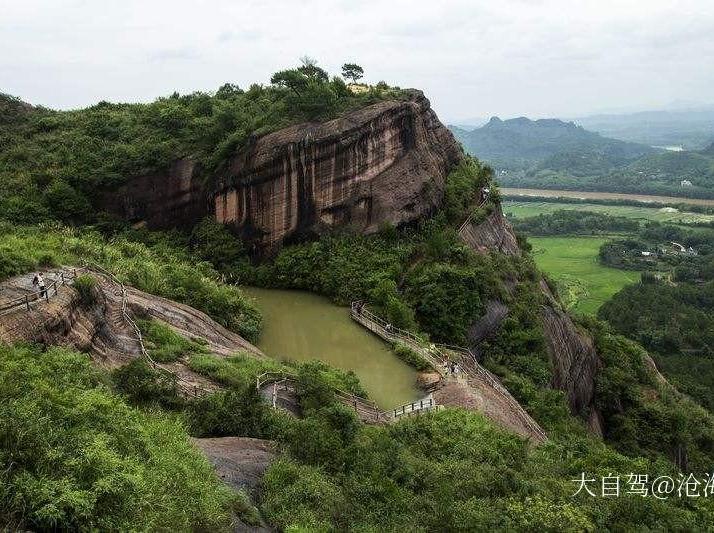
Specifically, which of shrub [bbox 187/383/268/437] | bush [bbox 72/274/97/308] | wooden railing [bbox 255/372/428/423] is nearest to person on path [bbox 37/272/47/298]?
bush [bbox 72/274/97/308]

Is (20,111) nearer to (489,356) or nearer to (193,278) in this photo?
(193,278)

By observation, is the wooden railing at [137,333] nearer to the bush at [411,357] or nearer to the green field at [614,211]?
the bush at [411,357]

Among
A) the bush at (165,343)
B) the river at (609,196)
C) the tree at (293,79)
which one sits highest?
the tree at (293,79)

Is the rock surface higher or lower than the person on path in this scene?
lower

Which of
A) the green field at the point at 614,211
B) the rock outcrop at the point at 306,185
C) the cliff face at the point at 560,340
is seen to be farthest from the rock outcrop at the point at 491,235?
the green field at the point at 614,211

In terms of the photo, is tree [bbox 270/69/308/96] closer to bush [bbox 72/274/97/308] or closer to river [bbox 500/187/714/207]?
bush [bbox 72/274/97/308]

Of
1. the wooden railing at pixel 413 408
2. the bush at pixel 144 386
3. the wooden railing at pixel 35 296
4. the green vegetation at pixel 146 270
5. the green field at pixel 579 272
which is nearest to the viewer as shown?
the bush at pixel 144 386
